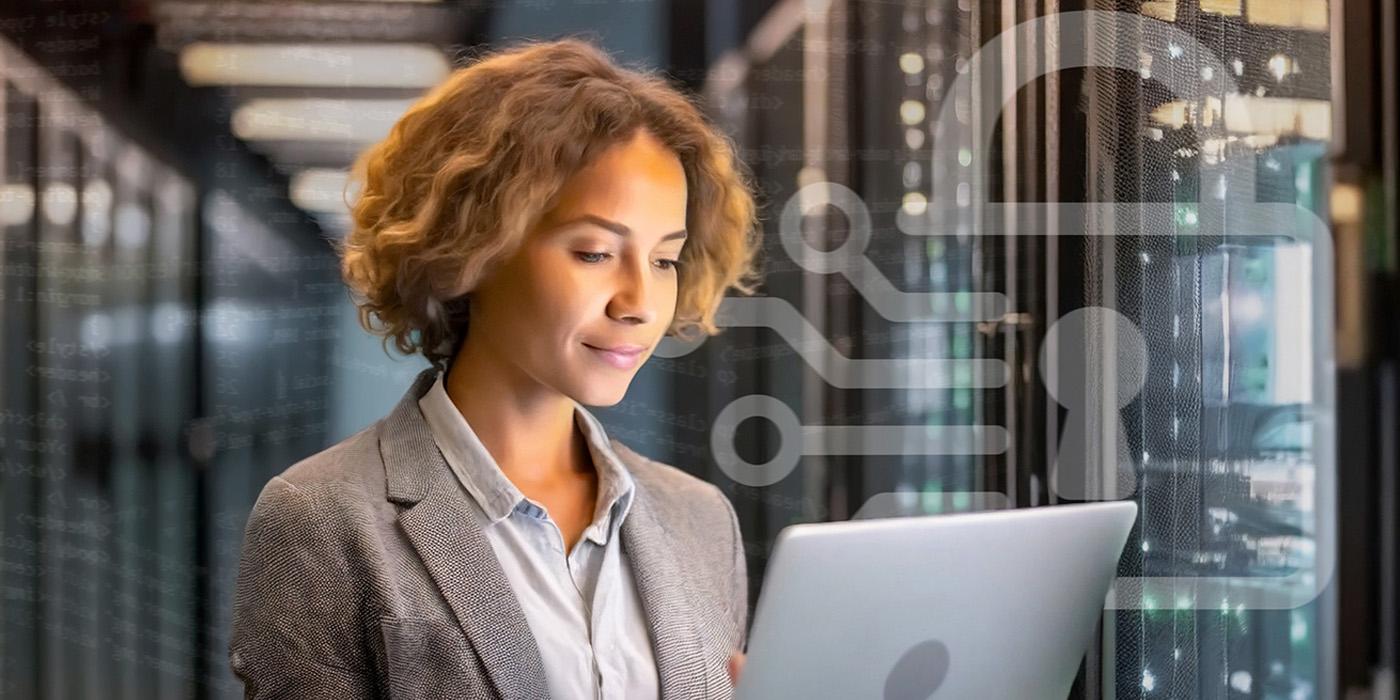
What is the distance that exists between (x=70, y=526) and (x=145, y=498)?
18 cm

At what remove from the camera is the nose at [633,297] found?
1.35 meters

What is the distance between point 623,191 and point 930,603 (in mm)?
630

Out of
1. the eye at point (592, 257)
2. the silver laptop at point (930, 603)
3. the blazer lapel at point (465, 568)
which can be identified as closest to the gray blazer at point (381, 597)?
the blazer lapel at point (465, 568)

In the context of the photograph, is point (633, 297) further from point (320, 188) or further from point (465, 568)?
point (320, 188)

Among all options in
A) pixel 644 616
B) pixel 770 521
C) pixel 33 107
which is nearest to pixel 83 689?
pixel 33 107

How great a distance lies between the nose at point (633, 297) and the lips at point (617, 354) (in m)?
0.03

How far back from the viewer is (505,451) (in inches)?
55.2

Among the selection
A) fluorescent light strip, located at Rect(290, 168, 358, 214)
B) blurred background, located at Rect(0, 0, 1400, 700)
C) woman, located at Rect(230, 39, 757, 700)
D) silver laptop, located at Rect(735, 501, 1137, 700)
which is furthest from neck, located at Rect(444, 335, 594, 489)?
fluorescent light strip, located at Rect(290, 168, 358, 214)

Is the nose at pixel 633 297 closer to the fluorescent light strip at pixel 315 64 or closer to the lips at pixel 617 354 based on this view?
the lips at pixel 617 354

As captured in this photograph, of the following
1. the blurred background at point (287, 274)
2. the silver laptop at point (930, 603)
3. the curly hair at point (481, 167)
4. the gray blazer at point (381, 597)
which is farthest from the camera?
the blurred background at point (287, 274)

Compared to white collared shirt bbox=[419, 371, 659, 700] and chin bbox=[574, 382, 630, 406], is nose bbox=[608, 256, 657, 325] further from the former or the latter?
white collared shirt bbox=[419, 371, 659, 700]

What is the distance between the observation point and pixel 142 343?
2846mm

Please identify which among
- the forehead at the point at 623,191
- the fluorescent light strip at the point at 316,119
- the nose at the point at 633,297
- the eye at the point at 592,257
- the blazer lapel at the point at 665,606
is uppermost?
the fluorescent light strip at the point at 316,119

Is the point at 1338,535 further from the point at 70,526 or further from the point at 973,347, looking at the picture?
the point at 70,526
